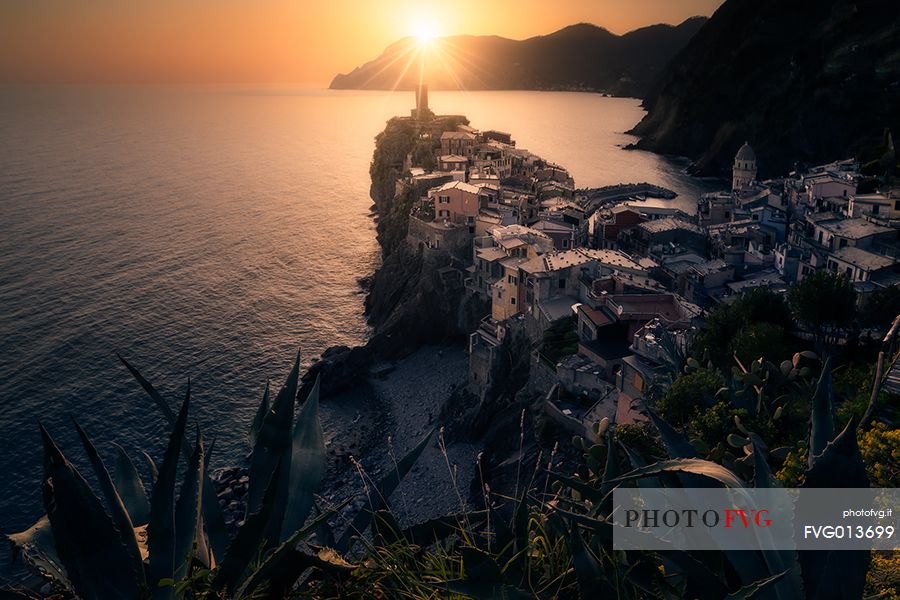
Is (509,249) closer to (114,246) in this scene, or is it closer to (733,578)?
(733,578)

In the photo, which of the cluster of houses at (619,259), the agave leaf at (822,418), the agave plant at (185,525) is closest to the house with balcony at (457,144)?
the cluster of houses at (619,259)

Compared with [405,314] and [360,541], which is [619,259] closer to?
[405,314]

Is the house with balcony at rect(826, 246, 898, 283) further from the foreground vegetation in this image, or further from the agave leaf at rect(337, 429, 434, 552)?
the agave leaf at rect(337, 429, 434, 552)

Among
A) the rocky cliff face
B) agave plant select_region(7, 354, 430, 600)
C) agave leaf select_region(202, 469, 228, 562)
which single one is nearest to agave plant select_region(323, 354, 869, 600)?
agave plant select_region(7, 354, 430, 600)

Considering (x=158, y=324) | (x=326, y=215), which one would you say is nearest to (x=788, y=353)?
(x=158, y=324)

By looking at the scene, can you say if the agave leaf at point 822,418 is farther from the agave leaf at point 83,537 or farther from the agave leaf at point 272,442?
the agave leaf at point 83,537

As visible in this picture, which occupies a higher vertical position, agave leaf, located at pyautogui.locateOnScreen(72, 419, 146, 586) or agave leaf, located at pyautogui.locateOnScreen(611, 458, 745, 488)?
agave leaf, located at pyautogui.locateOnScreen(611, 458, 745, 488)
